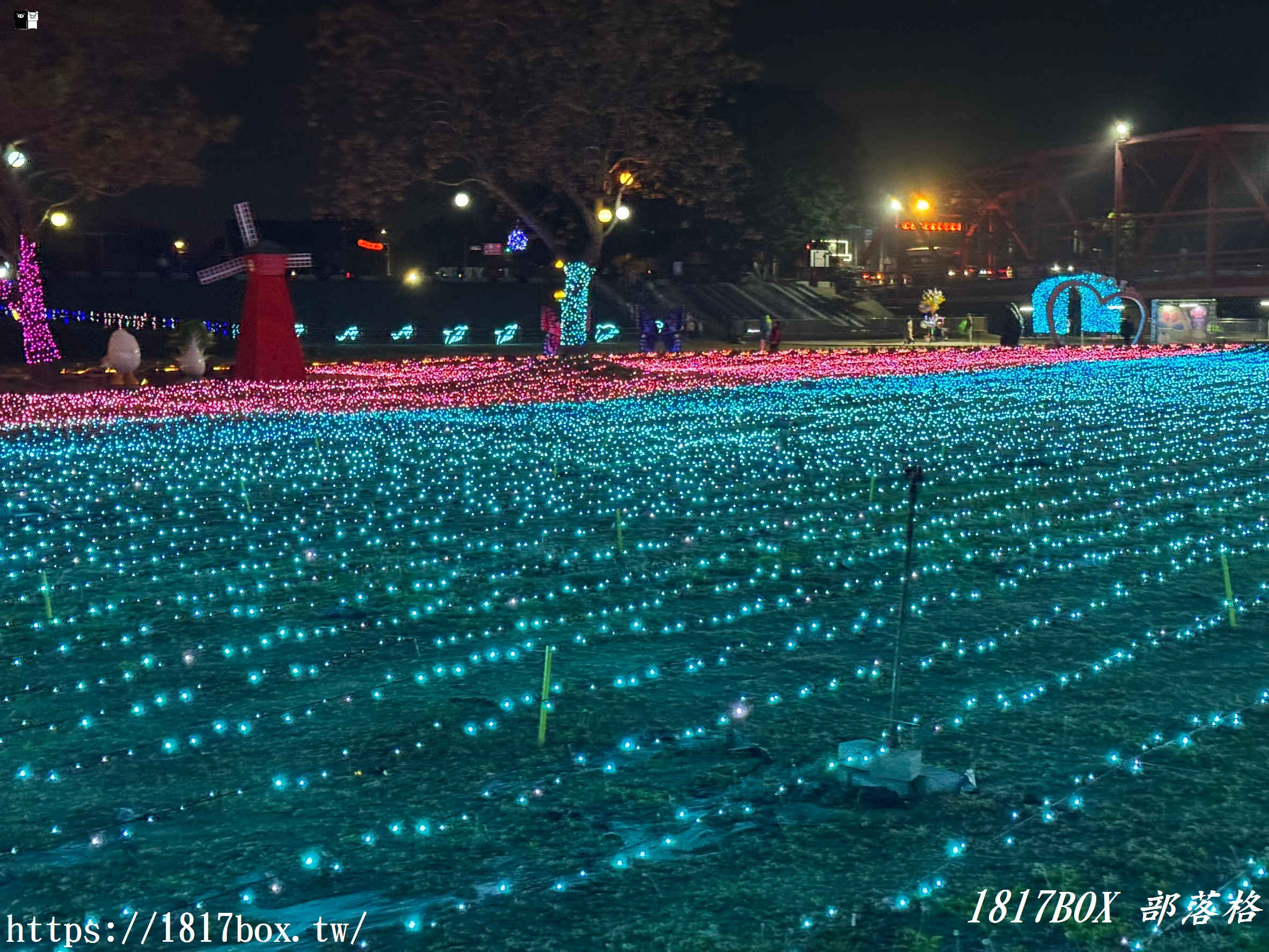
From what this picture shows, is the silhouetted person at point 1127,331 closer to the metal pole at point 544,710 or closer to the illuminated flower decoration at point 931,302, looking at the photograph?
the illuminated flower decoration at point 931,302

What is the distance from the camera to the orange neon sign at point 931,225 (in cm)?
10650

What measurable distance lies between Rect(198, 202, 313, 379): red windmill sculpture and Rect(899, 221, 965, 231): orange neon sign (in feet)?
269

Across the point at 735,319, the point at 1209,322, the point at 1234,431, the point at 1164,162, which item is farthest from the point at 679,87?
the point at 1164,162

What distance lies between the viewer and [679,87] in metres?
29.9

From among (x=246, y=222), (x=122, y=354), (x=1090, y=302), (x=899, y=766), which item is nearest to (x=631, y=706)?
(x=899, y=766)

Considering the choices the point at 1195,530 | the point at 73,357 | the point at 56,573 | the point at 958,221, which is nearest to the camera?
the point at 56,573

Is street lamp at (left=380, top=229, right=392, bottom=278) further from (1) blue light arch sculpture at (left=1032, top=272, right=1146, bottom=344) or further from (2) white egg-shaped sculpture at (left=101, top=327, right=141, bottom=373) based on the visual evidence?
(2) white egg-shaped sculpture at (left=101, top=327, right=141, bottom=373)

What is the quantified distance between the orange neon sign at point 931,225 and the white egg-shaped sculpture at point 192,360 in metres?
82.2

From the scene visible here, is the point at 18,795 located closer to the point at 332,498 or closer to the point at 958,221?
the point at 332,498

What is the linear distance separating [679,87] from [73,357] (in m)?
22.3

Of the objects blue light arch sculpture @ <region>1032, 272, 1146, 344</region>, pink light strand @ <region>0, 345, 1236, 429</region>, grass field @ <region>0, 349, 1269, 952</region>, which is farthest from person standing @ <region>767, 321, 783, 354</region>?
grass field @ <region>0, 349, 1269, 952</region>

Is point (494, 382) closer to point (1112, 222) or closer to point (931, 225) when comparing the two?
point (1112, 222)

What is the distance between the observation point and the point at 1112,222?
65.8 metres

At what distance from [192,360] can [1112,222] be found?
50135 mm
